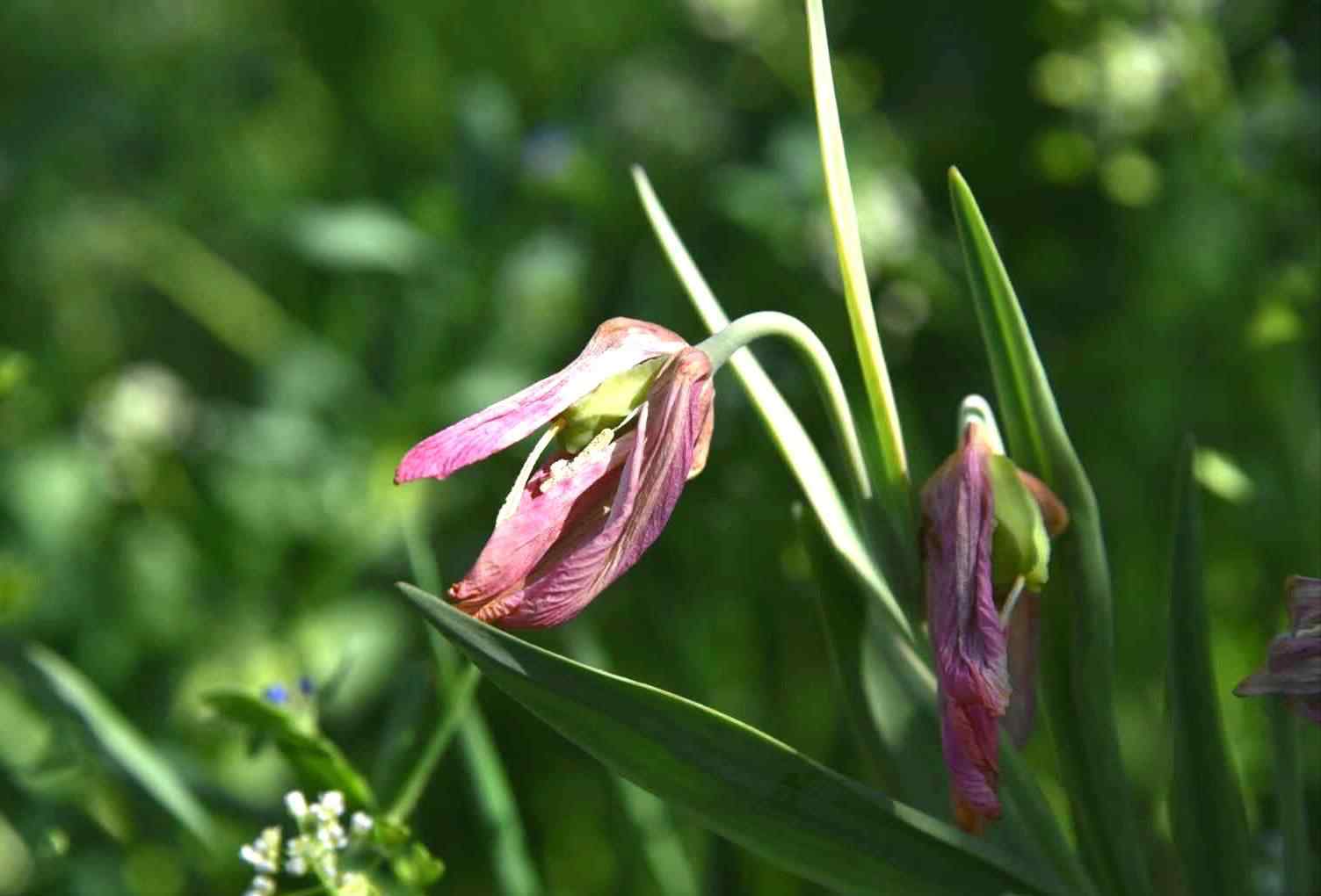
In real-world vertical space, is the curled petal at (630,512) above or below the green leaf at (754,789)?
above

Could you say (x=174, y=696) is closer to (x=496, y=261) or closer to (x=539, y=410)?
(x=496, y=261)

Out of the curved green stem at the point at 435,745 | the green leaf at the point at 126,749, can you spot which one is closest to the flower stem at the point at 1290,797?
the curved green stem at the point at 435,745

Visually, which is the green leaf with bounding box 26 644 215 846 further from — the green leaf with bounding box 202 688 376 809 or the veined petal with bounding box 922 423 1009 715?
the veined petal with bounding box 922 423 1009 715

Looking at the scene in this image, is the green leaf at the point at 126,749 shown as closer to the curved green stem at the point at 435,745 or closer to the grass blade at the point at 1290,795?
the curved green stem at the point at 435,745

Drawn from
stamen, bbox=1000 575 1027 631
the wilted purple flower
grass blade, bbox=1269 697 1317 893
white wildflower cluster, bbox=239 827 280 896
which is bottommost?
grass blade, bbox=1269 697 1317 893

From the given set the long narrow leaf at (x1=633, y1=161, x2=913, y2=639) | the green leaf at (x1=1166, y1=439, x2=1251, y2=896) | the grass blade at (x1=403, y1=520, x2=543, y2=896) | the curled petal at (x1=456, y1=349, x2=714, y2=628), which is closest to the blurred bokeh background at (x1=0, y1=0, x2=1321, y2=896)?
the grass blade at (x1=403, y1=520, x2=543, y2=896)

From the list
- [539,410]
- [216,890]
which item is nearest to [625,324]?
[539,410]
